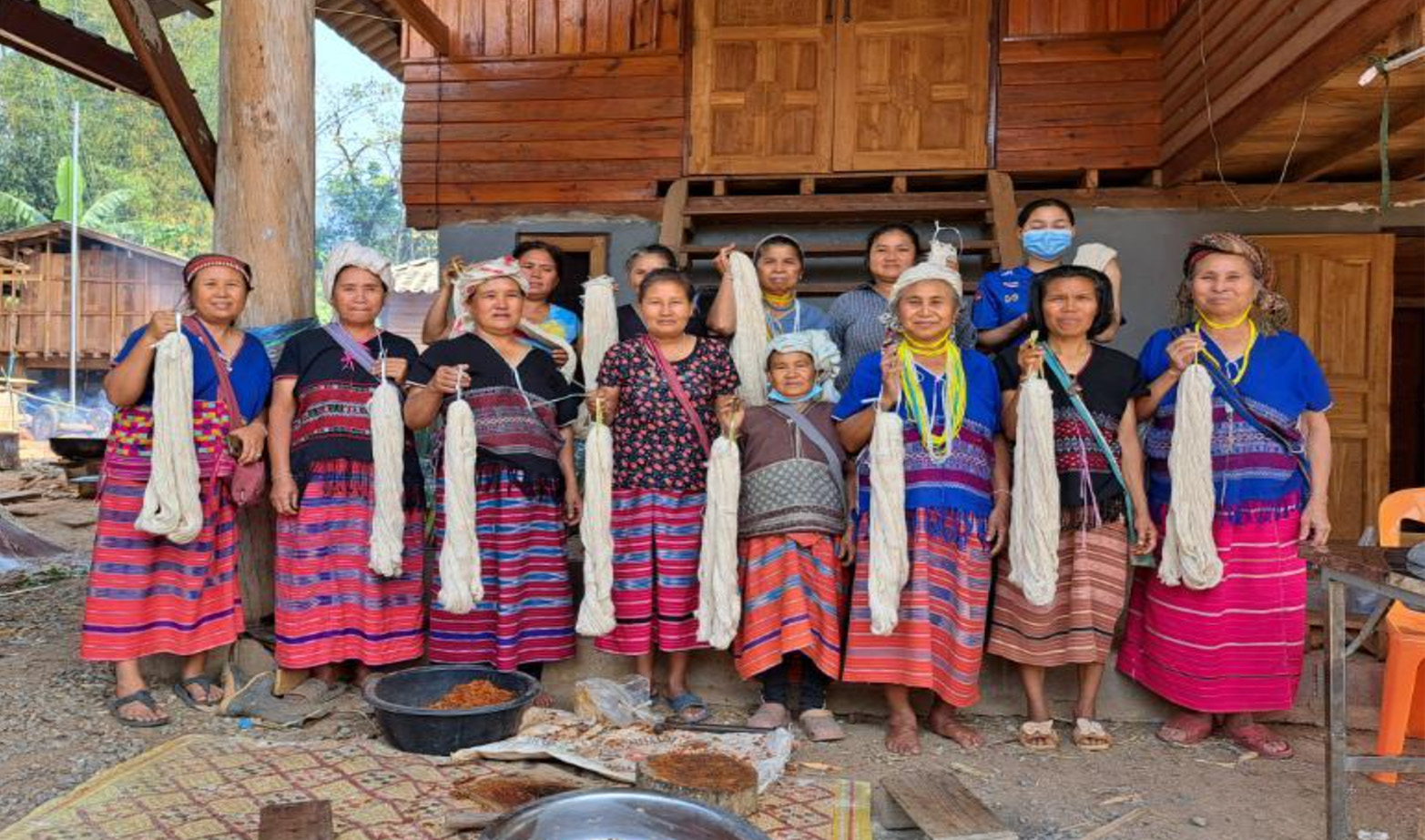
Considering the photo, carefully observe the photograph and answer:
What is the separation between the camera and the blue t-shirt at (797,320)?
4.10 m

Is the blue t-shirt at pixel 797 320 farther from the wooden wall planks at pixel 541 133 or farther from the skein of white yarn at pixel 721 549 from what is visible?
the wooden wall planks at pixel 541 133

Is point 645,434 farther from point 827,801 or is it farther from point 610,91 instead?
point 610,91

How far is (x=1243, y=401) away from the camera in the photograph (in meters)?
3.43

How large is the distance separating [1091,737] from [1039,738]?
185 millimetres

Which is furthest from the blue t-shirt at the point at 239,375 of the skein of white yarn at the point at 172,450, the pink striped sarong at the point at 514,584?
the pink striped sarong at the point at 514,584

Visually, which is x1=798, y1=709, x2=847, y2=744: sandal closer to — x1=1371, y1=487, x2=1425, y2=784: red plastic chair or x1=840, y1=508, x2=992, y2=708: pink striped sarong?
x1=840, y1=508, x2=992, y2=708: pink striped sarong

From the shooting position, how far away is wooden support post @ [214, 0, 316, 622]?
421 centimetres

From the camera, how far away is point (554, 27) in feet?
24.1

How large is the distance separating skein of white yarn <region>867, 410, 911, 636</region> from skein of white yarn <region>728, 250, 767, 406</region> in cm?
70

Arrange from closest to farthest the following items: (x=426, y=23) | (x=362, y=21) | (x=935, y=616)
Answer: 1. (x=935, y=616)
2. (x=426, y=23)
3. (x=362, y=21)

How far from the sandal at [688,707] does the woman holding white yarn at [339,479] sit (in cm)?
113

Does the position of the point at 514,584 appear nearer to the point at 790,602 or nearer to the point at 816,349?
the point at 790,602

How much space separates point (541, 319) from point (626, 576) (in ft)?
4.45

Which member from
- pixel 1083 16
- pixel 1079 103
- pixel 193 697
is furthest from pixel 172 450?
pixel 1083 16
